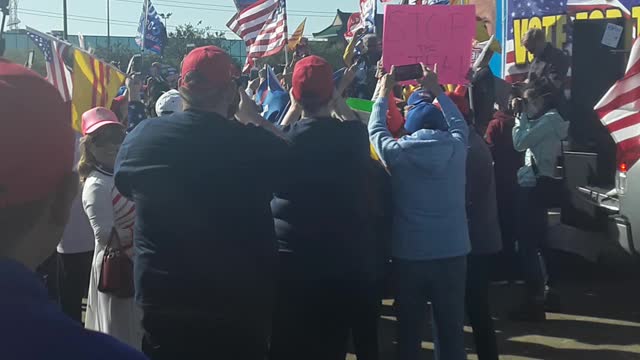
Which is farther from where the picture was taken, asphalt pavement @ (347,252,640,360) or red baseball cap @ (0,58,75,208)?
asphalt pavement @ (347,252,640,360)

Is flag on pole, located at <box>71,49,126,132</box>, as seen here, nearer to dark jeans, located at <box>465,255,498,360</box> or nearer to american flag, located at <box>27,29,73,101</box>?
american flag, located at <box>27,29,73,101</box>

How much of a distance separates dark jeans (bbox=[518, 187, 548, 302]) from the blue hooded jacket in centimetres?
227

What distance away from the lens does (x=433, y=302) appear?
176 inches

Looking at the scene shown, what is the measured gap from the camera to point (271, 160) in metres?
3.35

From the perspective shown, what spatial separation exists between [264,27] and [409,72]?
20.2 ft

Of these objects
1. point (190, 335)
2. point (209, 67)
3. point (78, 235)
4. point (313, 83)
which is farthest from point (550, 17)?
point (190, 335)

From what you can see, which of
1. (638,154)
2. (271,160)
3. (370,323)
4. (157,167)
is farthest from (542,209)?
(157,167)

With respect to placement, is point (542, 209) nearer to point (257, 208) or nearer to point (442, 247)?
point (442, 247)

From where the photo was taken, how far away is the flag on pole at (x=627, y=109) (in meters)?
6.02

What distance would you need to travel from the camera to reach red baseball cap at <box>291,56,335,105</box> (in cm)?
393

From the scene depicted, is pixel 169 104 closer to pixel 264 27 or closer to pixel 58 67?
pixel 58 67

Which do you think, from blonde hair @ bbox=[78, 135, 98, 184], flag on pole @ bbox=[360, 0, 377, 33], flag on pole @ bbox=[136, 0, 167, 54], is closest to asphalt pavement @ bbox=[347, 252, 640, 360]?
blonde hair @ bbox=[78, 135, 98, 184]

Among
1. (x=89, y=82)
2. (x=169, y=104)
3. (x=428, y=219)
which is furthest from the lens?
(x=89, y=82)

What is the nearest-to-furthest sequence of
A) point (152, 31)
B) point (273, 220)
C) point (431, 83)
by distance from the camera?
point (273, 220) < point (431, 83) < point (152, 31)
